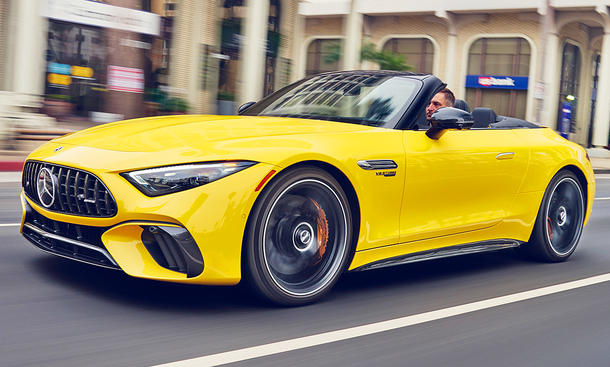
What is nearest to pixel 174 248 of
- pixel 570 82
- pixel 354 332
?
pixel 354 332

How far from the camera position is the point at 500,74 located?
3569cm

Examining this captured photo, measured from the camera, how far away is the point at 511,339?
3.93 m

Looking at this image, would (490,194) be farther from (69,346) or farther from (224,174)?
(69,346)

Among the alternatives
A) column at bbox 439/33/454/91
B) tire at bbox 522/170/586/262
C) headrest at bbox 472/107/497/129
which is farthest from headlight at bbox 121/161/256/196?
column at bbox 439/33/454/91

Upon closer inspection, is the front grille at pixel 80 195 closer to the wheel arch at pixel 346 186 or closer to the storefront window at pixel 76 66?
the wheel arch at pixel 346 186

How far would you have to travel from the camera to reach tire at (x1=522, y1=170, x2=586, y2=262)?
19.5ft

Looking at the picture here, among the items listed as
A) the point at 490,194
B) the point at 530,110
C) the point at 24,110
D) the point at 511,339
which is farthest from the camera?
the point at 530,110

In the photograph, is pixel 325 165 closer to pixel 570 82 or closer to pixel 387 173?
pixel 387 173

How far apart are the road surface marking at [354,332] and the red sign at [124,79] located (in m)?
8.29

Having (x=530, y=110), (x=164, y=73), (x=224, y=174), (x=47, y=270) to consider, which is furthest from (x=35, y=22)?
(x=530, y=110)

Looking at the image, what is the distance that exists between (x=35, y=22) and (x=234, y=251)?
1355cm

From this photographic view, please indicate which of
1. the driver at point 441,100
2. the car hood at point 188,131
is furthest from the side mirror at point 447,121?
the driver at point 441,100

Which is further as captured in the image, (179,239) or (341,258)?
(341,258)

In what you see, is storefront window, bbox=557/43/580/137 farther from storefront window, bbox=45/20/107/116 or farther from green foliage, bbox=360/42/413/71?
storefront window, bbox=45/20/107/116
